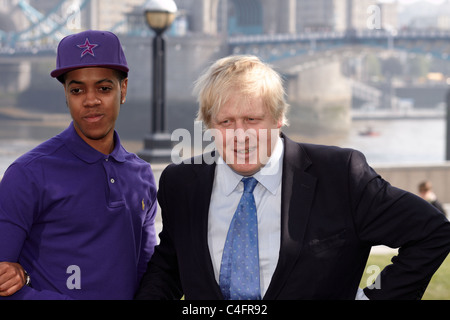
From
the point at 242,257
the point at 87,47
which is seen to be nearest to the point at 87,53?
the point at 87,47

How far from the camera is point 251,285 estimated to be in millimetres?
1919

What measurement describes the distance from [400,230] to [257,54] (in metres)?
46.8

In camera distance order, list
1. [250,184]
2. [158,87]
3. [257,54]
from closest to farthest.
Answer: [250,184]
[158,87]
[257,54]

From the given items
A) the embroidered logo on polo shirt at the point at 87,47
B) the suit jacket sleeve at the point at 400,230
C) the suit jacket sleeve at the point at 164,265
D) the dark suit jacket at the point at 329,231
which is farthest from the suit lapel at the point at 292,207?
the embroidered logo on polo shirt at the point at 87,47

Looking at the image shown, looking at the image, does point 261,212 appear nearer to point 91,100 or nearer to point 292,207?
point 292,207

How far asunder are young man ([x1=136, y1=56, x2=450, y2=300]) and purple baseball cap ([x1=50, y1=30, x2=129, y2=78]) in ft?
0.90

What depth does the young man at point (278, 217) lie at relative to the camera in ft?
6.23

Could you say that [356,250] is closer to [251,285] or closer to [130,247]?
[251,285]

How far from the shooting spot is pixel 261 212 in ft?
6.50

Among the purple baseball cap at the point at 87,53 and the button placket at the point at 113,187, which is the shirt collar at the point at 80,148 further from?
the purple baseball cap at the point at 87,53

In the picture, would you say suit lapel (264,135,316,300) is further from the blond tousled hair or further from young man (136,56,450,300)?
the blond tousled hair
